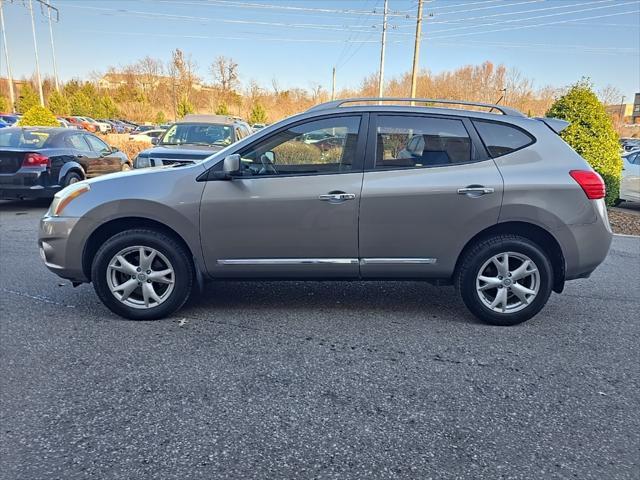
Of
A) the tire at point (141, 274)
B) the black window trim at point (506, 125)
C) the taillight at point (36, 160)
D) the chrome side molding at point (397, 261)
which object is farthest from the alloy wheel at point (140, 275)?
the taillight at point (36, 160)

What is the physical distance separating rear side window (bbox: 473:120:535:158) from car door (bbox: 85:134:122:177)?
8361 mm

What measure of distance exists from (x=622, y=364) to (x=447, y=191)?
5.76 ft

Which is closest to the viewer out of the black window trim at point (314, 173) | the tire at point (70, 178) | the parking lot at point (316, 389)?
the parking lot at point (316, 389)

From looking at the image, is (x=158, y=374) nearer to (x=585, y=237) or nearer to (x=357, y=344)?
(x=357, y=344)

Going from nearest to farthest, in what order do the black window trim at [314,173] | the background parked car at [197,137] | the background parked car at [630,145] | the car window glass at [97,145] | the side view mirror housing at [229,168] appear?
the side view mirror housing at [229,168] < the black window trim at [314,173] < the background parked car at [197,137] < the car window glass at [97,145] < the background parked car at [630,145]

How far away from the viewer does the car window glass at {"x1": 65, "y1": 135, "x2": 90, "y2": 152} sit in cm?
953

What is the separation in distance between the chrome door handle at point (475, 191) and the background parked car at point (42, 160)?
7.74m

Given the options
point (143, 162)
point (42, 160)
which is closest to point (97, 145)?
point (42, 160)

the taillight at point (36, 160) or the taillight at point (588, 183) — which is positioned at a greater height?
the taillight at point (588, 183)

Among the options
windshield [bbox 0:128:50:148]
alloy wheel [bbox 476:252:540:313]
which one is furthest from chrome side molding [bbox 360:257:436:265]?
windshield [bbox 0:128:50:148]

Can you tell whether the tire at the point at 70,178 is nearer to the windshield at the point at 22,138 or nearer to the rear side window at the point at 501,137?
the windshield at the point at 22,138

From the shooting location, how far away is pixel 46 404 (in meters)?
2.82

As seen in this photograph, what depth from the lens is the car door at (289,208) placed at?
3.87m

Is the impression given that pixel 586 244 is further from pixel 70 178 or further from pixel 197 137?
pixel 70 178
